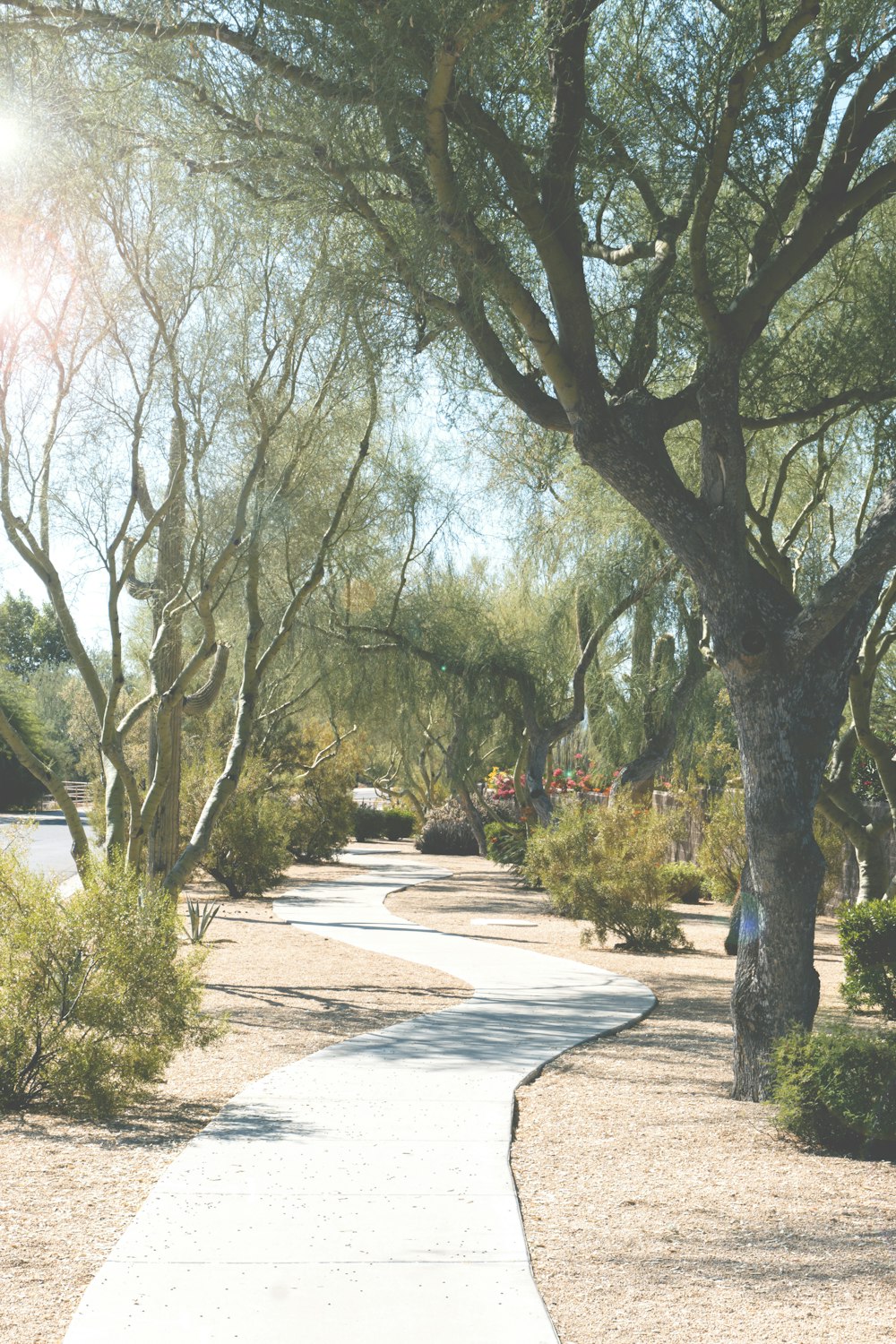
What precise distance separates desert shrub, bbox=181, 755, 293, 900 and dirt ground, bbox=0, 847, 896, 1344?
1020 centimetres

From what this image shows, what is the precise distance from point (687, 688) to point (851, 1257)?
618 inches

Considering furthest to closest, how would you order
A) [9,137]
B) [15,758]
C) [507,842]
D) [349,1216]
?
[15,758]
[507,842]
[9,137]
[349,1216]

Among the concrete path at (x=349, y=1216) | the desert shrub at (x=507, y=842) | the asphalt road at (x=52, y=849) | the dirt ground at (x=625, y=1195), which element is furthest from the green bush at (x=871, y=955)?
the desert shrub at (x=507, y=842)

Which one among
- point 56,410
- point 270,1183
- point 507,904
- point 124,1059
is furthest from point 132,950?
point 507,904

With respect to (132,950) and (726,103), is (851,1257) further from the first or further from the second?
(726,103)

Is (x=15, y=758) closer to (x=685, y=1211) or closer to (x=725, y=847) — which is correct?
(x=725, y=847)

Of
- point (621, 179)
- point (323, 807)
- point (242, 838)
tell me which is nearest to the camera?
point (621, 179)

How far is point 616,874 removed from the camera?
14.8m

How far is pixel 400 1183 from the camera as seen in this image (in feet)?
17.6

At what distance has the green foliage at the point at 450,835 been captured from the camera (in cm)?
3306

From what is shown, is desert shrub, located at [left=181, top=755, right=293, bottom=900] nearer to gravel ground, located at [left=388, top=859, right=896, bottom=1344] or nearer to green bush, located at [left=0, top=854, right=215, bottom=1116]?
gravel ground, located at [left=388, top=859, right=896, bottom=1344]

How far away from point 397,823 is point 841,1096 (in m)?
36.2

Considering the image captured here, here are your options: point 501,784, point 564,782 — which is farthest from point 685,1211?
point 501,784

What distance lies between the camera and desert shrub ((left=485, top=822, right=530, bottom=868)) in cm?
2580
